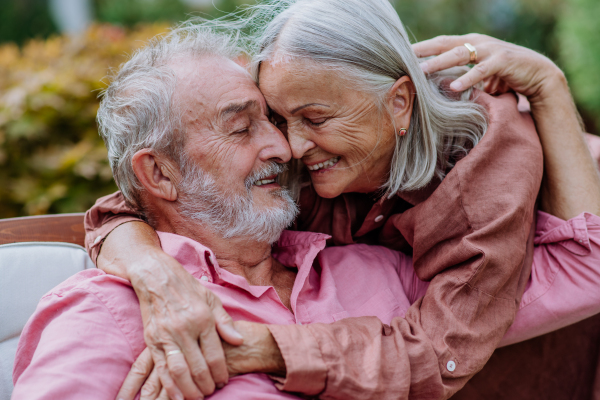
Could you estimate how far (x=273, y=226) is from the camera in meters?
2.33

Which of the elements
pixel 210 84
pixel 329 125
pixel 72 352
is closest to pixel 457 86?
pixel 329 125

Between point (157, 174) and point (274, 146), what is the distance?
0.55 m

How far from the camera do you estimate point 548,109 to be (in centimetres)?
251

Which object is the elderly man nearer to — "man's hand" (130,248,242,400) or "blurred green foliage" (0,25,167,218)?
"man's hand" (130,248,242,400)

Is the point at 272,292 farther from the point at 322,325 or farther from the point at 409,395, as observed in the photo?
the point at 409,395

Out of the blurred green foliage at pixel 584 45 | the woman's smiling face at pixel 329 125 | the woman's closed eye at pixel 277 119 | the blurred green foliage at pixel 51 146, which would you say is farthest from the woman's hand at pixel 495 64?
the blurred green foliage at pixel 584 45

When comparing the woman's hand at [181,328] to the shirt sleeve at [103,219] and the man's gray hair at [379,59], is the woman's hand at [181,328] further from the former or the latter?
the man's gray hair at [379,59]

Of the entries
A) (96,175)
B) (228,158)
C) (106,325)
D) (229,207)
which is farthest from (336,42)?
(96,175)

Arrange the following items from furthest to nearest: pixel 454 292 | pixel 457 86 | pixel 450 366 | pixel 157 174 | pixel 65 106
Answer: pixel 65 106 → pixel 457 86 → pixel 157 174 → pixel 454 292 → pixel 450 366

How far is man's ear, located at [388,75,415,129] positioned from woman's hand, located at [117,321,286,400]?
3.71 feet

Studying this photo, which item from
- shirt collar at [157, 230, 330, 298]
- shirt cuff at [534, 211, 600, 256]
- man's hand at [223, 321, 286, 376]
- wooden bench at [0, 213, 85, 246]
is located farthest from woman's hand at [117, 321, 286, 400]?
shirt cuff at [534, 211, 600, 256]

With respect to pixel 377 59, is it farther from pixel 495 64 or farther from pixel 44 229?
pixel 44 229

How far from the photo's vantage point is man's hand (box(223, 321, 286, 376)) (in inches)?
69.1

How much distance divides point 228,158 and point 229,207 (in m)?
0.22
